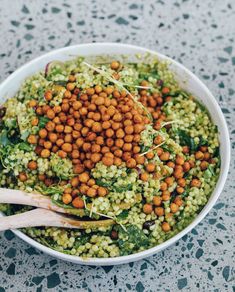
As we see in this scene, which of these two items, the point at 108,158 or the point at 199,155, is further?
the point at 199,155

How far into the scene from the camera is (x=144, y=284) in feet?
4.39

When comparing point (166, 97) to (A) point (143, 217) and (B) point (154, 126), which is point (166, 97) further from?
(A) point (143, 217)

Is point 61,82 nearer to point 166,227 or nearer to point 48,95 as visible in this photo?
point 48,95

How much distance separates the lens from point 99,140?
1.21m

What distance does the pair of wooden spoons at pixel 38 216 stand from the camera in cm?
119

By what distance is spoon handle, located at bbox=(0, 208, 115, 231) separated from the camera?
119 cm

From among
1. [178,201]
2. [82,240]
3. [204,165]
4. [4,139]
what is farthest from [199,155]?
[4,139]

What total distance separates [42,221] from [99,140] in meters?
0.22

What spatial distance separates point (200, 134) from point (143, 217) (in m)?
0.27

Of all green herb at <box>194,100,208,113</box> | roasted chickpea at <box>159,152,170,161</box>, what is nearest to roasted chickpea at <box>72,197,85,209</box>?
roasted chickpea at <box>159,152,170,161</box>

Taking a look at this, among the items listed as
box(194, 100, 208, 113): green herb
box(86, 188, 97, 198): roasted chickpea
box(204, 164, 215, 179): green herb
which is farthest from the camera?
box(194, 100, 208, 113): green herb

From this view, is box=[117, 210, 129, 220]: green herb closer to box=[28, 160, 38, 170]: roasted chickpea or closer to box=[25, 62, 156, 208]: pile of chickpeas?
box=[25, 62, 156, 208]: pile of chickpeas

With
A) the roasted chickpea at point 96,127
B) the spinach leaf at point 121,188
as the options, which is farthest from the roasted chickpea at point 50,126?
the spinach leaf at point 121,188

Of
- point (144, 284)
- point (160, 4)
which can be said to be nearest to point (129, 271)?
point (144, 284)
